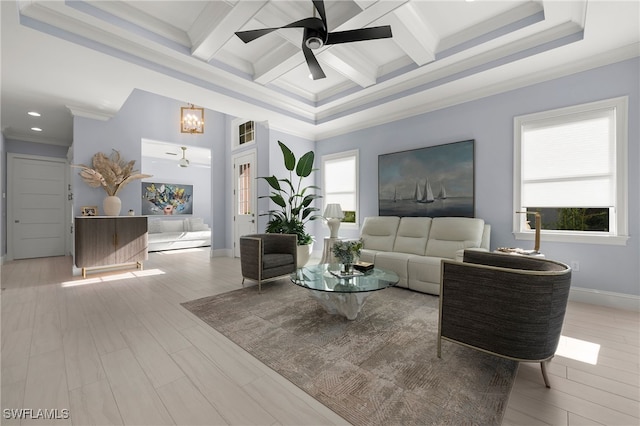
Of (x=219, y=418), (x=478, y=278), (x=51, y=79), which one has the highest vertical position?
(x=51, y=79)

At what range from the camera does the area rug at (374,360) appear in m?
1.55

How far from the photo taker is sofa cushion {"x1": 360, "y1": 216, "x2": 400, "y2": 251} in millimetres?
4473

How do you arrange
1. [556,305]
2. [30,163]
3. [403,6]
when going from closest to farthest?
[556,305] → [403,6] → [30,163]

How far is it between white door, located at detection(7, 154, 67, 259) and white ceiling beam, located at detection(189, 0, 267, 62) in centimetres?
579

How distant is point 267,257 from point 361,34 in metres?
2.92

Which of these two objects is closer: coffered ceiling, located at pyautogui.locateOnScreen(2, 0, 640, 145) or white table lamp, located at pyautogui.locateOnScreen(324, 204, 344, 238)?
coffered ceiling, located at pyautogui.locateOnScreen(2, 0, 640, 145)

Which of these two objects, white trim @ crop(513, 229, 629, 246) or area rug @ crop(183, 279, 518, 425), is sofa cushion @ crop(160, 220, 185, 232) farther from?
white trim @ crop(513, 229, 629, 246)

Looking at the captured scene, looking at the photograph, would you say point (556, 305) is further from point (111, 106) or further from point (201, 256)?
point (201, 256)

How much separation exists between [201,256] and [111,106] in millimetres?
3694

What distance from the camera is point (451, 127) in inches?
169

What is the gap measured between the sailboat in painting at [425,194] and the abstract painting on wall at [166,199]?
26.2ft

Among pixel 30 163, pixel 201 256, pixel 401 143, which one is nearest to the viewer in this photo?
pixel 401 143

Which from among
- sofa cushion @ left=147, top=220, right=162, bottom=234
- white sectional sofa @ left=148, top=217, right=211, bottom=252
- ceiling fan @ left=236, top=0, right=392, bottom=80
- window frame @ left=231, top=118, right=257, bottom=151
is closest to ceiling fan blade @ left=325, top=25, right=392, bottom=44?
ceiling fan @ left=236, top=0, right=392, bottom=80

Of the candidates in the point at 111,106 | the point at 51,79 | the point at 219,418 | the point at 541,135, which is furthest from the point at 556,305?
the point at 111,106
